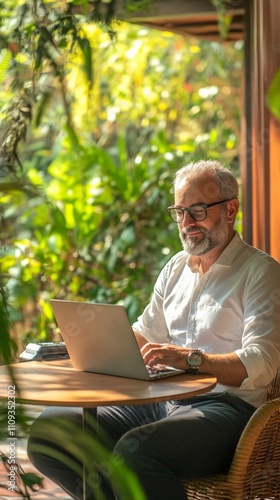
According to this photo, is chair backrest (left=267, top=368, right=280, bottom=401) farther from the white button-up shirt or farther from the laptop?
the laptop

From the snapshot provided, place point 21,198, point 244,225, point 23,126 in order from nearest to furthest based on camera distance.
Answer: point 21,198 → point 23,126 → point 244,225

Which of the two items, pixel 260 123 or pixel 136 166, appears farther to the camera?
pixel 136 166

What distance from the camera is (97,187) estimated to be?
6477 mm

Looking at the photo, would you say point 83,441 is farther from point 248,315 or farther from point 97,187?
point 97,187

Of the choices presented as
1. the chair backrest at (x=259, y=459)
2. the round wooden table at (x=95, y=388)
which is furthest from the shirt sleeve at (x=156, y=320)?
the chair backrest at (x=259, y=459)

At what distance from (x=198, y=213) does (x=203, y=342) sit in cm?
44

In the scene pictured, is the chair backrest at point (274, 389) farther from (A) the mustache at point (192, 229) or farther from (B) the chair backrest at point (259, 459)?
(A) the mustache at point (192, 229)

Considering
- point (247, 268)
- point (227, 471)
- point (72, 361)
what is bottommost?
point (227, 471)

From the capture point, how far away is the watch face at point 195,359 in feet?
8.53

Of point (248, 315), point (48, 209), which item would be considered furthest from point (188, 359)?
point (48, 209)

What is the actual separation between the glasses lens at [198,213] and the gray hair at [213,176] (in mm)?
90

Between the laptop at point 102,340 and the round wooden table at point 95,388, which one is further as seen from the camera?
the laptop at point 102,340

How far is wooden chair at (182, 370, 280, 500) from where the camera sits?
2.42m

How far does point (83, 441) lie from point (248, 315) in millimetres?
2147
